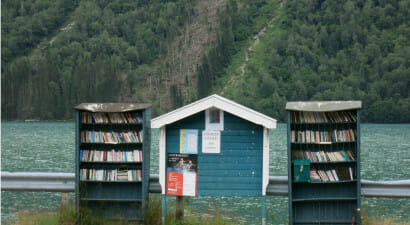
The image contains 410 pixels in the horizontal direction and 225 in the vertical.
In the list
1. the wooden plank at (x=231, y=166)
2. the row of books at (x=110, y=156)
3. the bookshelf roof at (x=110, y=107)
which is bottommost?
the wooden plank at (x=231, y=166)

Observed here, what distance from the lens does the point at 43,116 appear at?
137m

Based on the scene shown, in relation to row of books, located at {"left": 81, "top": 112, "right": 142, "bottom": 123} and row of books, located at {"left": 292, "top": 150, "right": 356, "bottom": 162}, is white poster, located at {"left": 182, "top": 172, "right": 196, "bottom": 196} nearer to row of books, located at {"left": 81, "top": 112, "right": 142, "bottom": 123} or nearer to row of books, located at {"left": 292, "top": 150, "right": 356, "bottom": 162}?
row of books, located at {"left": 81, "top": 112, "right": 142, "bottom": 123}

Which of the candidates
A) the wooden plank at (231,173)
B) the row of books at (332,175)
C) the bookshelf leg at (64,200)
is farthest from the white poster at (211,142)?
the bookshelf leg at (64,200)

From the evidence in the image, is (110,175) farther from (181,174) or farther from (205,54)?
(205,54)

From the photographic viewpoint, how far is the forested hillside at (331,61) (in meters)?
134

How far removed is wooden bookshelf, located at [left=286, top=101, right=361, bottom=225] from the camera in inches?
328

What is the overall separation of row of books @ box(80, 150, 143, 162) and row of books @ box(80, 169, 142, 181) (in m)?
0.18

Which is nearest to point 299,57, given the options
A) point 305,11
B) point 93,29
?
point 305,11

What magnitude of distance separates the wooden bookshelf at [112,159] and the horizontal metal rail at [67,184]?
0.30 metres

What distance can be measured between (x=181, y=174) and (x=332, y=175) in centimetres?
232

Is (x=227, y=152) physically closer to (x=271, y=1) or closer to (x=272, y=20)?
(x=272, y=20)

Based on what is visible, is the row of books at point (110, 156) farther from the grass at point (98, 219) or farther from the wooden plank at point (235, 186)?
the wooden plank at point (235, 186)

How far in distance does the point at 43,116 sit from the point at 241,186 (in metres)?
135

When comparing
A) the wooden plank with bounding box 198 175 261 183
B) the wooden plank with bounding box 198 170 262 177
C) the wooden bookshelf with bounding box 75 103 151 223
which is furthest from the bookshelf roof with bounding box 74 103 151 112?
the wooden plank with bounding box 198 175 261 183
